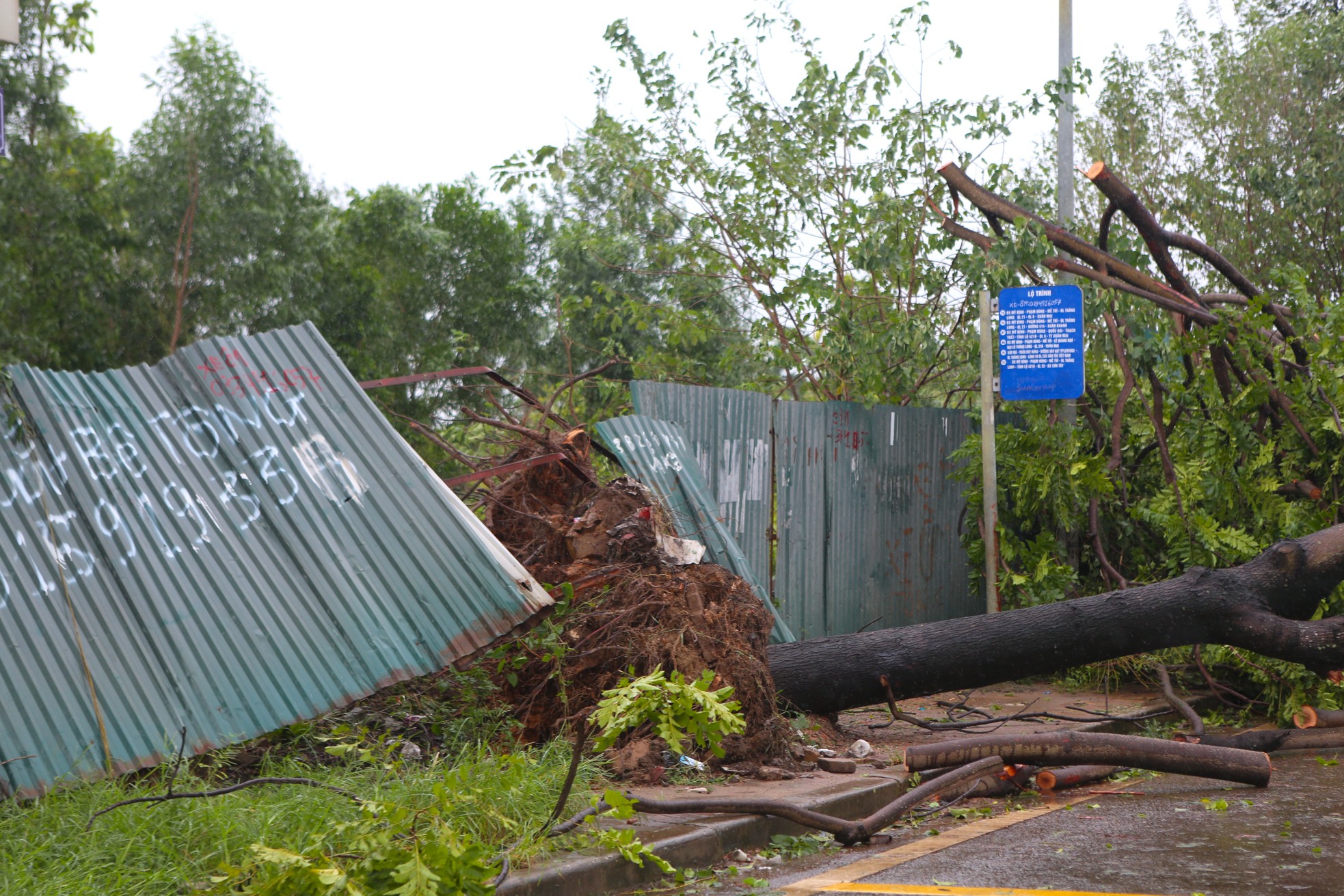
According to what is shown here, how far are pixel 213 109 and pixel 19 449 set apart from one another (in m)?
24.0

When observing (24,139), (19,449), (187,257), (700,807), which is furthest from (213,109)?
(700,807)

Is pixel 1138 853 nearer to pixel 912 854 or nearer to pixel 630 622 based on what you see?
pixel 912 854

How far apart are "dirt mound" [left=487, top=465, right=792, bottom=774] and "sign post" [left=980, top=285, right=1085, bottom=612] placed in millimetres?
3462

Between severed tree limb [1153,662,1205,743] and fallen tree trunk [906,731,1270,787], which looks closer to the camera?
fallen tree trunk [906,731,1270,787]

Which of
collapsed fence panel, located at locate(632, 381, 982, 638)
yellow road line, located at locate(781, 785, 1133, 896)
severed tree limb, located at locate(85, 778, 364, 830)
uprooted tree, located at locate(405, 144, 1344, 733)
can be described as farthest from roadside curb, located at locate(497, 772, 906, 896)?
collapsed fence panel, located at locate(632, 381, 982, 638)

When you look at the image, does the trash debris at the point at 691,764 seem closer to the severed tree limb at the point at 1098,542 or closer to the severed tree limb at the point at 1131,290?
the severed tree limb at the point at 1098,542

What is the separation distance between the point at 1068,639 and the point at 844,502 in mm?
2767

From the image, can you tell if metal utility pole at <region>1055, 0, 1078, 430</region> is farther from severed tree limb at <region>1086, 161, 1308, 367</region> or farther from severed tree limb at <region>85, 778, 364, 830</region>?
severed tree limb at <region>85, 778, 364, 830</region>

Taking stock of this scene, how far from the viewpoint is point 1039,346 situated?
29.7 ft

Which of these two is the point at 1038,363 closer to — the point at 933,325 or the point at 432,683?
the point at 933,325

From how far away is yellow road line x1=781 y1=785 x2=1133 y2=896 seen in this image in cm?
436

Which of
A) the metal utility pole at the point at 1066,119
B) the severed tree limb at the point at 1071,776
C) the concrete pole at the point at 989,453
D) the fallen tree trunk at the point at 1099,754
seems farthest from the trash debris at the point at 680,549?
the metal utility pole at the point at 1066,119

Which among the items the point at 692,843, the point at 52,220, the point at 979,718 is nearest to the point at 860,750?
the point at 979,718

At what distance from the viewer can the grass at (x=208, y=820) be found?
3.69 meters
